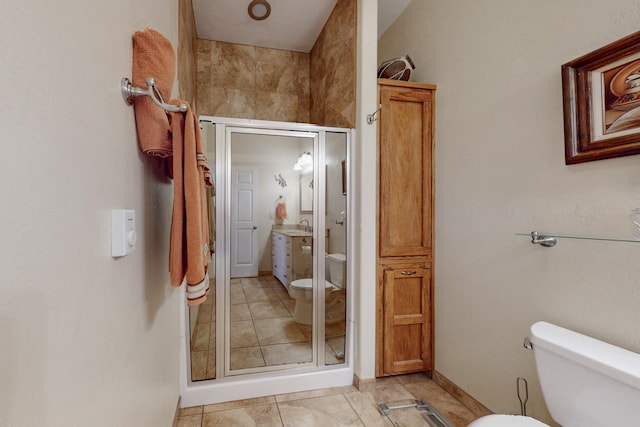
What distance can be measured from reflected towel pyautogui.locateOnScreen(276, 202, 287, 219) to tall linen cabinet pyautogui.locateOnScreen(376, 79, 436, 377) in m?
0.65

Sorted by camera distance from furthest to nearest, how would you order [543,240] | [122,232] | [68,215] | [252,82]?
[252,82]
[543,240]
[122,232]
[68,215]

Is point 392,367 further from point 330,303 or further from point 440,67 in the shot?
point 440,67

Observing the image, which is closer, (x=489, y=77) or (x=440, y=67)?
(x=489, y=77)

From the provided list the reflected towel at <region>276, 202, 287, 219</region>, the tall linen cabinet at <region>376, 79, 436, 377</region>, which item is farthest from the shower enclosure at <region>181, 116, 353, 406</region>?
the tall linen cabinet at <region>376, 79, 436, 377</region>

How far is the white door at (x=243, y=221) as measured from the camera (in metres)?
2.18

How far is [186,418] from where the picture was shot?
6.38 feet

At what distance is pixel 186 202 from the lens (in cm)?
109

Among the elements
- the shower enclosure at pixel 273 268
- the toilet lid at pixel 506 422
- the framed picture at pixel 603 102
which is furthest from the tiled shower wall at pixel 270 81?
the toilet lid at pixel 506 422

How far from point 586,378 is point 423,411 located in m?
1.08

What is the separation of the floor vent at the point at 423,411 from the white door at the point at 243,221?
1206mm

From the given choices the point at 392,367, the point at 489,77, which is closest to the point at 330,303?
the point at 392,367

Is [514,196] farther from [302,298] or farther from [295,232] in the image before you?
[302,298]

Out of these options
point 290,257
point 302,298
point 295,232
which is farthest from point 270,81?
point 302,298

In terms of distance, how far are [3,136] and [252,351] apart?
6.91 ft
